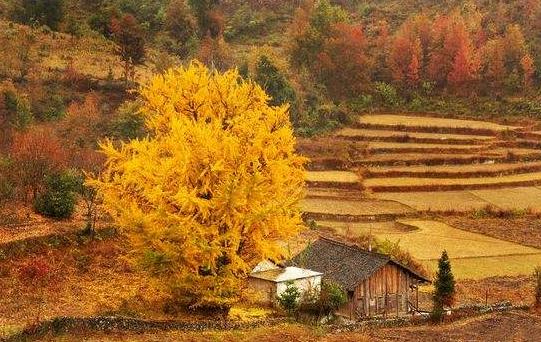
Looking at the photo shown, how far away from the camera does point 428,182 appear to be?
55.4 meters

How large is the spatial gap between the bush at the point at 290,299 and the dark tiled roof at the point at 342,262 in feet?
A: 10.1

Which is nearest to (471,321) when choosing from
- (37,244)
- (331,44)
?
→ (37,244)

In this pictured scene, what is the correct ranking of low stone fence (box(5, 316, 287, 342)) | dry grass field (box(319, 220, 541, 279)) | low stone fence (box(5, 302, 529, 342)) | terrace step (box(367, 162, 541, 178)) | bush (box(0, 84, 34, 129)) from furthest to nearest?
terrace step (box(367, 162, 541, 178)) → dry grass field (box(319, 220, 541, 279)) → bush (box(0, 84, 34, 129)) → low stone fence (box(5, 302, 529, 342)) → low stone fence (box(5, 316, 287, 342))

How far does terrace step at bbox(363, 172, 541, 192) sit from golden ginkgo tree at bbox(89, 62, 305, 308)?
3084 centimetres

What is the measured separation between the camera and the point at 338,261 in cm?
3136

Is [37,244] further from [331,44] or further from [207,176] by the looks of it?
[331,44]

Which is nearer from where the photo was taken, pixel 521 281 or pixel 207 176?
pixel 207 176

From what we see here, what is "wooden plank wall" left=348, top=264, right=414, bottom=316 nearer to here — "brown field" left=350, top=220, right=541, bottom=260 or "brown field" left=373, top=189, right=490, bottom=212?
"brown field" left=350, top=220, right=541, bottom=260

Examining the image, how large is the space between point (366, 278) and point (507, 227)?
69.4 ft

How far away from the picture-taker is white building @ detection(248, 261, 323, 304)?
1099 inches

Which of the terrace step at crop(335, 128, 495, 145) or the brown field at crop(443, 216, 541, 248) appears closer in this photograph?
the brown field at crop(443, 216, 541, 248)

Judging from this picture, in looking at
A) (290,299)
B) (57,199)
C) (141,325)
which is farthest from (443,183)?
(141,325)

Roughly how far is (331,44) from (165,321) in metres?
60.3

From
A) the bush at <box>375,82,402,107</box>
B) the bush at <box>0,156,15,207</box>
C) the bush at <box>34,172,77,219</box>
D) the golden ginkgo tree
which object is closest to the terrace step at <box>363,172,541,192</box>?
the bush at <box>375,82,402,107</box>
